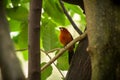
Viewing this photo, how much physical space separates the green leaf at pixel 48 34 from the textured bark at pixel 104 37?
0.41m

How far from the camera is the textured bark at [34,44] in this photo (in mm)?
386

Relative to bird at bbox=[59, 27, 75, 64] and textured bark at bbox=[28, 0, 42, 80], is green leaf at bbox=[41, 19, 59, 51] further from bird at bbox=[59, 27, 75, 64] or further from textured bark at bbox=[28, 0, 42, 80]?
textured bark at bbox=[28, 0, 42, 80]

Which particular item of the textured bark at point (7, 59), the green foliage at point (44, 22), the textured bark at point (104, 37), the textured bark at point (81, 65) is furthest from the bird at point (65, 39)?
the textured bark at point (7, 59)

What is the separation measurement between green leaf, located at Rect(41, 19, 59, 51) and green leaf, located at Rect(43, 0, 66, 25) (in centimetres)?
3

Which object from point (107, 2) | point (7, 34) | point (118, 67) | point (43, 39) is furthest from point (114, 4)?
point (43, 39)

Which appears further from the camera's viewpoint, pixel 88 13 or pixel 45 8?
pixel 45 8

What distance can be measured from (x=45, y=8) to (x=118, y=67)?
46 cm

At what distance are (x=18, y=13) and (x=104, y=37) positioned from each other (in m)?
0.43

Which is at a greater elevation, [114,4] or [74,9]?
[114,4]

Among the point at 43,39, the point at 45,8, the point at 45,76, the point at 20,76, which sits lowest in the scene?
the point at 45,76

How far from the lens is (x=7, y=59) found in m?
0.17

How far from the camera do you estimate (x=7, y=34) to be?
177 mm

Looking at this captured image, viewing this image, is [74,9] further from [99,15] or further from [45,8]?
[99,15]

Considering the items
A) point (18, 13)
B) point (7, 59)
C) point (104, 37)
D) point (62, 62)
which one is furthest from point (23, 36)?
point (7, 59)
